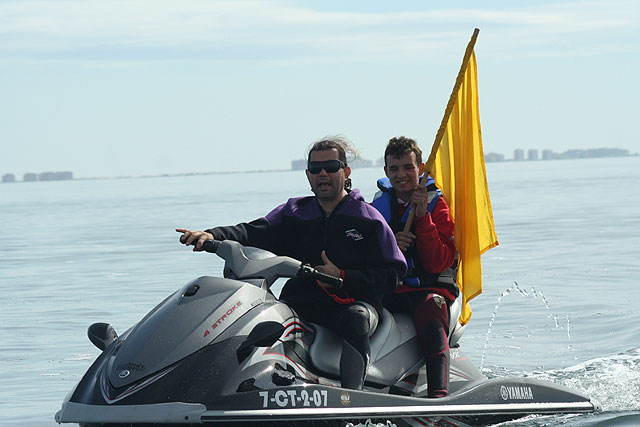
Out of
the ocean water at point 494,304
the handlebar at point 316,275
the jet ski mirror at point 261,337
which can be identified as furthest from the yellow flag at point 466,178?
the jet ski mirror at point 261,337

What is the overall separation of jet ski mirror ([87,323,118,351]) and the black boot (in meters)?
1.81

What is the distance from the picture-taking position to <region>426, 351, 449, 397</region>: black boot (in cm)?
625

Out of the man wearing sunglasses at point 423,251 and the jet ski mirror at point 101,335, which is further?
the man wearing sunglasses at point 423,251

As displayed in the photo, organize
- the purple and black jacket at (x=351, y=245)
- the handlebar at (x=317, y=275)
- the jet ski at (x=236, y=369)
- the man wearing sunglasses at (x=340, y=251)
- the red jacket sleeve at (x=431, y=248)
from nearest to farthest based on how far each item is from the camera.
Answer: the jet ski at (x=236, y=369) < the handlebar at (x=317, y=275) < the man wearing sunglasses at (x=340, y=251) < the purple and black jacket at (x=351, y=245) < the red jacket sleeve at (x=431, y=248)

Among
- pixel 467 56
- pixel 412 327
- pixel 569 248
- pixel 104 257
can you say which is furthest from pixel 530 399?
pixel 104 257

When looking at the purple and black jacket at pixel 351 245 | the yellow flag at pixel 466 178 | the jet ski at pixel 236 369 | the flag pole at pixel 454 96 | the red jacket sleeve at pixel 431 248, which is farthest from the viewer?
the flag pole at pixel 454 96

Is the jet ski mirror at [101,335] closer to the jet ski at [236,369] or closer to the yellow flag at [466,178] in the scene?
the jet ski at [236,369]

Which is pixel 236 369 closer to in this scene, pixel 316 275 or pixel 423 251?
pixel 316 275

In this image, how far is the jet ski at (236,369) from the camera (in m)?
5.23

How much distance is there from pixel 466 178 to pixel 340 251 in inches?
67.1

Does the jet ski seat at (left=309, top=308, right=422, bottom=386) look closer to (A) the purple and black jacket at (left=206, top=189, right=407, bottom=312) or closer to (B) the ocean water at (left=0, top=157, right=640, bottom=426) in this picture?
(A) the purple and black jacket at (left=206, top=189, right=407, bottom=312)

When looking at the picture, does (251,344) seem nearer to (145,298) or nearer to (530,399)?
(530,399)

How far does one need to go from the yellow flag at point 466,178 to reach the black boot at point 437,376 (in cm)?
88

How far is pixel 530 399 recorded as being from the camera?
6406 millimetres
